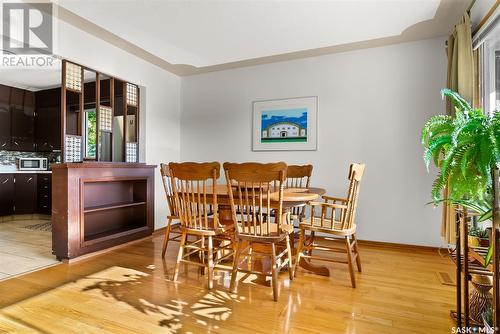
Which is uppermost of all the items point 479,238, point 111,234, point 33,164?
point 33,164

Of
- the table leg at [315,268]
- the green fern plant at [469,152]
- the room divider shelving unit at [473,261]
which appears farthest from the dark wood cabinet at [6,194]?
the room divider shelving unit at [473,261]

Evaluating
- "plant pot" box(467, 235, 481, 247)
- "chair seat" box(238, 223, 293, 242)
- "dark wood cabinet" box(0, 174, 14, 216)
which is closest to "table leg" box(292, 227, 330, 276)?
"chair seat" box(238, 223, 293, 242)

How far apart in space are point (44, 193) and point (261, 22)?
503 cm

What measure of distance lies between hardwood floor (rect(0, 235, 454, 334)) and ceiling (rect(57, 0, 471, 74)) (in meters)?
2.51

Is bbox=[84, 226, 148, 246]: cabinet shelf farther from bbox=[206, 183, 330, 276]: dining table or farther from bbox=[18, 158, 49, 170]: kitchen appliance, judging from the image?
bbox=[18, 158, 49, 170]: kitchen appliance

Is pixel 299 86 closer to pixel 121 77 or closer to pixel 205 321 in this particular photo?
pixel 121 77

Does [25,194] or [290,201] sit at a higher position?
[290,201]

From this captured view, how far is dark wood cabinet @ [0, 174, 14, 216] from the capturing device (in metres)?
5.00

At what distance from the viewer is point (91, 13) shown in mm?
2852

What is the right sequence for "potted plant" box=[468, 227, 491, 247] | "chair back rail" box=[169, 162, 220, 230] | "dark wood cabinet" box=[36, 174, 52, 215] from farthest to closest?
"dark wood cabinet" box=[36, 174, 52, 215]
"chair back rail" box=[169, 162, 220, 230]
"potted plant" box=[468, 227, 491, 247]

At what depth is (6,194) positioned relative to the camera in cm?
507

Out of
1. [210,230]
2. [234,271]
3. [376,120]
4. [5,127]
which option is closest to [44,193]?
[5,127]

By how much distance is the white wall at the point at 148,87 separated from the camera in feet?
10.5

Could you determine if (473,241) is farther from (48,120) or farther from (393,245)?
(48,120)
